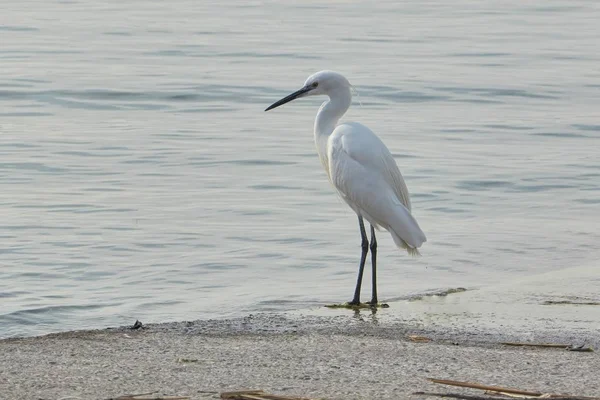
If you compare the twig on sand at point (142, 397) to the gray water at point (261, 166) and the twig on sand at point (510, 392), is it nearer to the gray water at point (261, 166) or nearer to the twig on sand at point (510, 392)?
the twig on sand at point (510, 392)

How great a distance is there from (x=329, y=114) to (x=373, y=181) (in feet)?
2.44

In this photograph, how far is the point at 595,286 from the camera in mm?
8438

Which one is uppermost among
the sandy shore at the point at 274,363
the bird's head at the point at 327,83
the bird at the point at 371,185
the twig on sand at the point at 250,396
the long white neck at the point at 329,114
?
the bird's head at the point at 327,83

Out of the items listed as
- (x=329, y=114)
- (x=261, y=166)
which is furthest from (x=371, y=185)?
(x=261, y=166)

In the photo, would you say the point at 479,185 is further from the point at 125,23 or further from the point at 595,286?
the point at 125,23

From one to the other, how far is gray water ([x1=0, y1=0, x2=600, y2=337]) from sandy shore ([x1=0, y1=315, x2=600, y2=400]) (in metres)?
1.24

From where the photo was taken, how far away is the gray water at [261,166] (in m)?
8.82

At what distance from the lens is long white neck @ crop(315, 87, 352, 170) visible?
29.3ft

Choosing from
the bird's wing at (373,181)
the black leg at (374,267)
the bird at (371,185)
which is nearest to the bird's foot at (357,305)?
the black leg at (374,267)

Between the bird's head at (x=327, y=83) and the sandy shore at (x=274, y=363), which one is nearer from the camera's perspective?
the sandy shore at (x=274, y=363)

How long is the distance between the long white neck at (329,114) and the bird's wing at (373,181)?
298 mm

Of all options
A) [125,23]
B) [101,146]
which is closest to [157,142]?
[101,146]

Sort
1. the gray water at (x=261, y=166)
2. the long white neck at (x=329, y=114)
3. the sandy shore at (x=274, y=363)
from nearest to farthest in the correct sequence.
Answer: the sandy shore at (x=274, y=363)
the gray water at (x=261, y=166)
the long white neck at (x=329, y=114)

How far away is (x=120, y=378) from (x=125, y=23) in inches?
832
